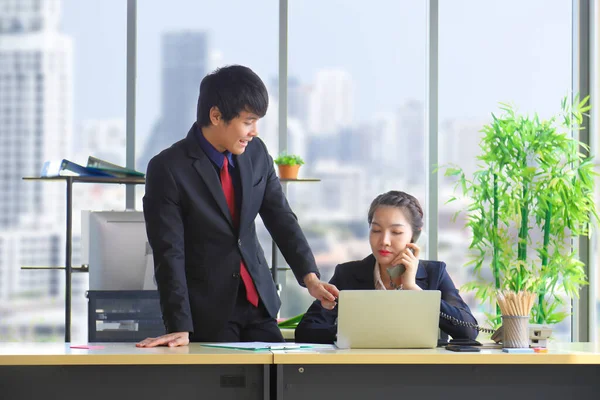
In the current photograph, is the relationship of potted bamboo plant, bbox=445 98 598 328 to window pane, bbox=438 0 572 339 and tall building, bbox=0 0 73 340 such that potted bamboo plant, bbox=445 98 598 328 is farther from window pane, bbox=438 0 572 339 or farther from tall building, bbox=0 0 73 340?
tall building, bbox=0 0 73 340

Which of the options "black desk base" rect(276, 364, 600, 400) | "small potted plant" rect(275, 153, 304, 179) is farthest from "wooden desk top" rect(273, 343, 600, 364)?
"small potted plant" rect(275, 153, 304, 179)

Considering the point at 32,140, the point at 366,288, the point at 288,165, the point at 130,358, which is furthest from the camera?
the point at 32,140

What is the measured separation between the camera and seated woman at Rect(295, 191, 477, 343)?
3.03m

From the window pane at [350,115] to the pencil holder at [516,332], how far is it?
312 centimetres

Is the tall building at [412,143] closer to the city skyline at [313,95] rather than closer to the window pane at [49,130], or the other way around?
the city skyline at [313,95]

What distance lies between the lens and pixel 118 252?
14.2 ft

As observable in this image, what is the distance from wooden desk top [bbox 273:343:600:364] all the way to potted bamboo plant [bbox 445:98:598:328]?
276cm

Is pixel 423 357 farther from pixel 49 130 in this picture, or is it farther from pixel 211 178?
pixel 49 130

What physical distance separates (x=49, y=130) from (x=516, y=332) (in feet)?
12.4

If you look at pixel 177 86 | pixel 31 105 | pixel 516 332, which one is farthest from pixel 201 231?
pixel 31 105

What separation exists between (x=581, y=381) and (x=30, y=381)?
1554 mm

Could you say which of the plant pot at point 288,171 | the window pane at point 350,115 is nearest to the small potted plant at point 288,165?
the plant pot at point 288,171

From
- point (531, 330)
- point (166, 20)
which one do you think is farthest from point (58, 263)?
point (531, 330)

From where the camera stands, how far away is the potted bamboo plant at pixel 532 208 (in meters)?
5.19
